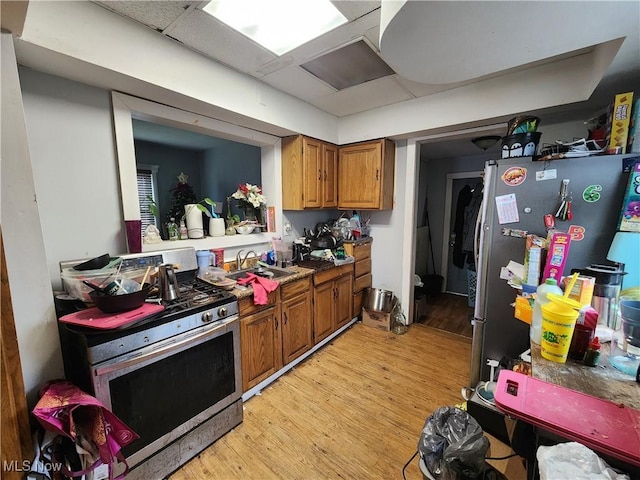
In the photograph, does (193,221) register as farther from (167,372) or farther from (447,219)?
(447,219)

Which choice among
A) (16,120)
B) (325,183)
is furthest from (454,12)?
(325,183)

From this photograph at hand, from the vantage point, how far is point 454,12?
3.23 ft

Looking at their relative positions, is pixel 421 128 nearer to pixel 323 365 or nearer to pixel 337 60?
pixel 337 60

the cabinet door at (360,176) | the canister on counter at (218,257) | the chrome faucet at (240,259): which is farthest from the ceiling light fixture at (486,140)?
the canister on counter at (218,257)

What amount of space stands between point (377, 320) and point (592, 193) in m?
2.25

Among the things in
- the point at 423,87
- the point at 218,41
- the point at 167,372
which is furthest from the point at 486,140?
the point at 167,372

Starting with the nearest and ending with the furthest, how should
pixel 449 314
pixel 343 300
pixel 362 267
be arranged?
pixel 343 300 < pixel 362 267 < pixel 449 314

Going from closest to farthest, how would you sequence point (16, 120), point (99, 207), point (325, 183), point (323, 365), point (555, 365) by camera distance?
point (555, 365), point (16, 120), point (99, 207), point (323, 365), point (325, 183)

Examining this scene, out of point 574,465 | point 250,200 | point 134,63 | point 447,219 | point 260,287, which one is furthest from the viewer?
point 447,219

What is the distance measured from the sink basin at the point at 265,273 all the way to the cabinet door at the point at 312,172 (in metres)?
0.77

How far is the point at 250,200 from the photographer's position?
104 inches

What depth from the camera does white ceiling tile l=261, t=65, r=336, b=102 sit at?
2061 mm

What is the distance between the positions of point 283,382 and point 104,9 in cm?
270

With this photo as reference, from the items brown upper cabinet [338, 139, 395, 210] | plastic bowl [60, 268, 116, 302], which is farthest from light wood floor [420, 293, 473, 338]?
plastic bowl [60, 268, 116, 302]
